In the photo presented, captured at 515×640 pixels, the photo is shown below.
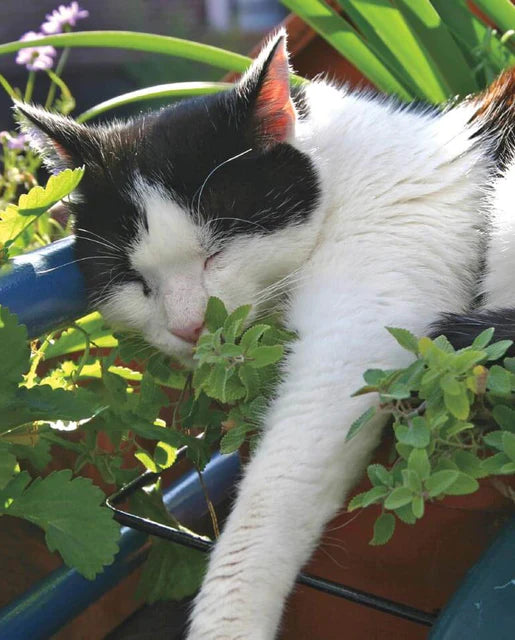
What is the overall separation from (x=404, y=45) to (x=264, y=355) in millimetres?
782

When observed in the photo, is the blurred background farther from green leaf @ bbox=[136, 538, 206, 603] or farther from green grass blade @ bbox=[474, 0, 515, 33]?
green leaf @ bbox=[136, 538, 206, 603]

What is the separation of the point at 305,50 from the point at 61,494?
4.80ft

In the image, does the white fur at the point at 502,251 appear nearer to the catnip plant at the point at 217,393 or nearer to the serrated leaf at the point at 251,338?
the catnip plant at the point at 217,393

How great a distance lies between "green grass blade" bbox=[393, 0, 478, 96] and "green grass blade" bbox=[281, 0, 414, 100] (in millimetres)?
77

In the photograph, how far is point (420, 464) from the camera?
1.99ft

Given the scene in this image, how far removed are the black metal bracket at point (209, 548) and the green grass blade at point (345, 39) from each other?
0.73m

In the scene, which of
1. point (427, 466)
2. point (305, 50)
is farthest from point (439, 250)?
point (305, 50)

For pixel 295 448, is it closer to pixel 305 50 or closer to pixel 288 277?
pixel 288 277

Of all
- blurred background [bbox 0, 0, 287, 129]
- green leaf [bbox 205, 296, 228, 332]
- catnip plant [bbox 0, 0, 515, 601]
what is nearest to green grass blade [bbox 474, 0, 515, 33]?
catnip plant [bbox 0, 0, 515, 601]

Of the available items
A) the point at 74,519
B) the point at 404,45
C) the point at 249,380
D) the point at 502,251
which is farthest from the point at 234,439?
the point at 404,45

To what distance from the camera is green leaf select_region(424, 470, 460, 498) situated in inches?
23.5

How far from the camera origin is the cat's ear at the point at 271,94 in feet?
3.16

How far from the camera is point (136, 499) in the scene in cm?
103

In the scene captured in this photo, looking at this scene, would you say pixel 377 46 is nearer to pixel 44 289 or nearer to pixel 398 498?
pixel 44 289
